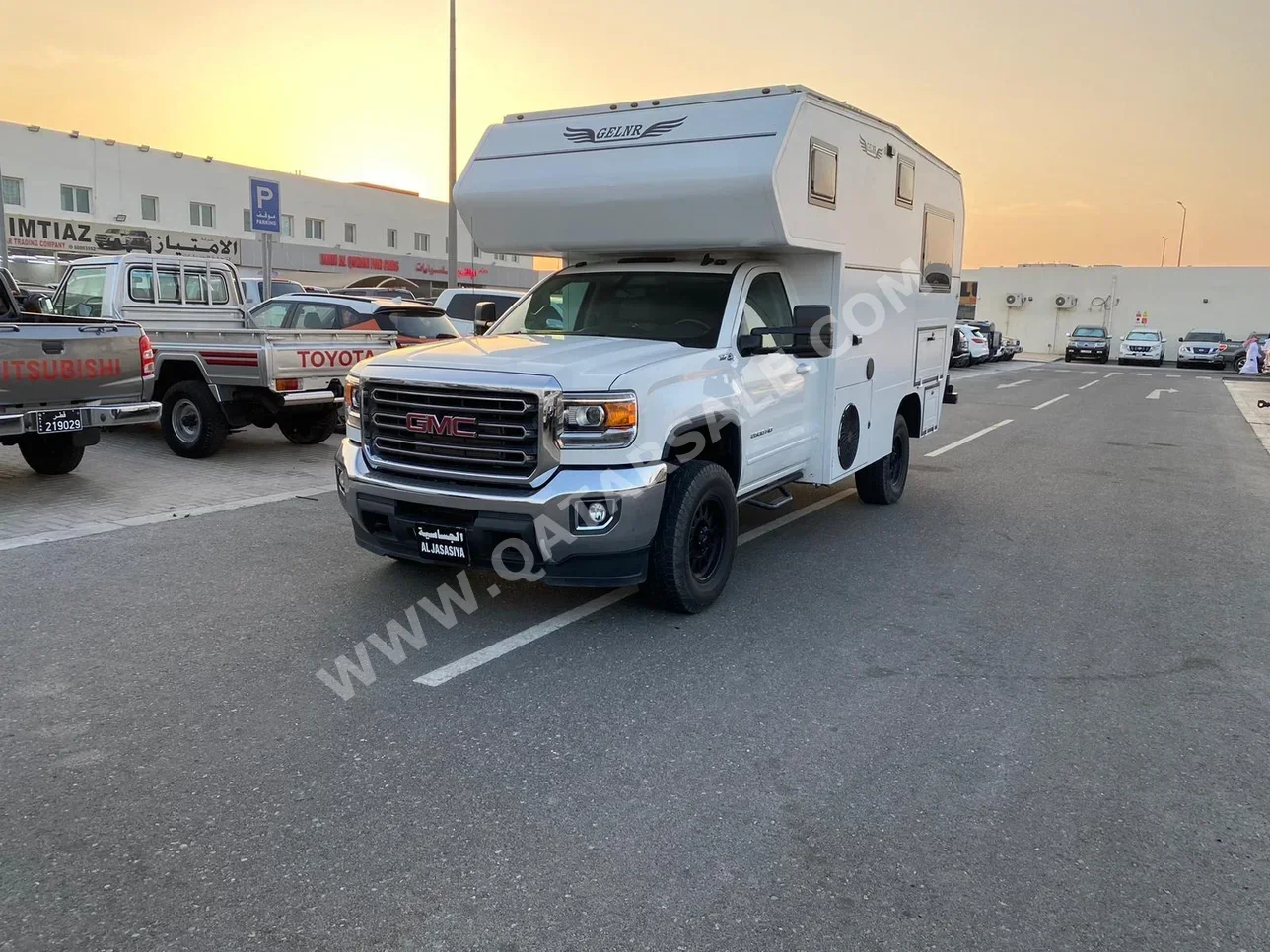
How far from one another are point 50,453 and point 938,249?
8682mm

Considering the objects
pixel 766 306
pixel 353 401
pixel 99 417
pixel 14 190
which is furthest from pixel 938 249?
pixel 14 190

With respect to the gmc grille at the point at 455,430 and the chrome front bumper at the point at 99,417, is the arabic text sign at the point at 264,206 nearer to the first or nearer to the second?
the chrome front bumper at the point at 99,417

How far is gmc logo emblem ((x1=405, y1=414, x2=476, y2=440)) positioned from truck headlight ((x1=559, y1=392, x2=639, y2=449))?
52cm

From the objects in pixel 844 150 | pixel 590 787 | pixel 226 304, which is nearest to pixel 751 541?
pixel 844 150

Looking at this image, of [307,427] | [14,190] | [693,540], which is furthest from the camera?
[14,190]

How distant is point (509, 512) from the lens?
499 cm

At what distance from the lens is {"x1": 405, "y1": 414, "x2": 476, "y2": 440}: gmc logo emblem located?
5152mm

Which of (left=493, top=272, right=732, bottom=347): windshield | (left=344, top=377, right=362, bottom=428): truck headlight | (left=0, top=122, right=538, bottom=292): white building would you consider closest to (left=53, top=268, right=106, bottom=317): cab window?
(left=493, top=272, right=732, bottom=347): windshield

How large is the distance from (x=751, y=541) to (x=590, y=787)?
161 inches

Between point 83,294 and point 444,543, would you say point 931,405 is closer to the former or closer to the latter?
point 444,543

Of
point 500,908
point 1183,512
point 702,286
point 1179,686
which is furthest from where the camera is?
point 1183,512

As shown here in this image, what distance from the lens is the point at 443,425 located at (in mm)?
5223

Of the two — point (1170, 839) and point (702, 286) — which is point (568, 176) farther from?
point (1170, 839)

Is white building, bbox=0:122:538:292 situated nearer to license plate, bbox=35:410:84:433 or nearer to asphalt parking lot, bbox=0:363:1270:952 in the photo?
license plate, bbox=35:410:84:433
